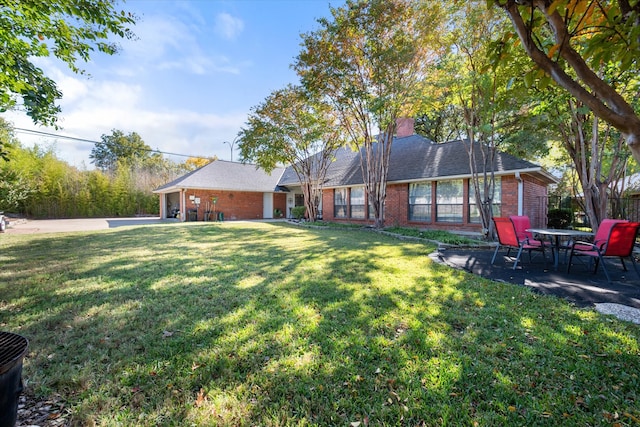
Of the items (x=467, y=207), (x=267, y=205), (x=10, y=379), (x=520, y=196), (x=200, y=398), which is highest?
(x=520, y=196)

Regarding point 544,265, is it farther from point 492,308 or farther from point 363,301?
point 363,301

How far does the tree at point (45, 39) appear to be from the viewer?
4.44 meters

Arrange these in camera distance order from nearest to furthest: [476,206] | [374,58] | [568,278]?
1. [568,278]
2. [374,58]
3. [476,206]

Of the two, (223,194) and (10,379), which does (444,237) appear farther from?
(223,194)

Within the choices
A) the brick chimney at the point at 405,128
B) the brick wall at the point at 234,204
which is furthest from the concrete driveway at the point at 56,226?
the brick chimney at the point at 405,128

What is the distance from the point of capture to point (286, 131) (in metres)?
14.5

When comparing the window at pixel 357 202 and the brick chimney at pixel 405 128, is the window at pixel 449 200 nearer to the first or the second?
the window at pixel 357 202

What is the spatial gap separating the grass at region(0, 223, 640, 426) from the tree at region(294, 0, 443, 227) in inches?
315

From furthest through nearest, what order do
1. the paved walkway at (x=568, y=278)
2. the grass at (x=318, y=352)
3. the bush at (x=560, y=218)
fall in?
the bush at (x=560, y=218) < the paved walkway at (x=568, y=278) < the grass at (x=318, y=352)

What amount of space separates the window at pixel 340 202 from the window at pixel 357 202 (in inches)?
20.5

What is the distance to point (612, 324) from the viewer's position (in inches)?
115

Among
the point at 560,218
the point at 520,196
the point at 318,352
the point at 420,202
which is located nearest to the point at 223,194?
the point at 420,202

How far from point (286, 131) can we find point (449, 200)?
28.7 feet

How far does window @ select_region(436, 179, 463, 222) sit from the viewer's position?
38.4 feet
